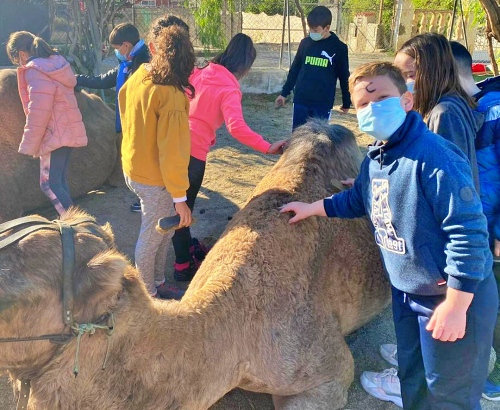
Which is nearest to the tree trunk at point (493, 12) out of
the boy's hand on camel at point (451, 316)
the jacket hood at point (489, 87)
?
the jacket hood at point (489, 87)

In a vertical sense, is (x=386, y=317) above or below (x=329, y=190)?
below

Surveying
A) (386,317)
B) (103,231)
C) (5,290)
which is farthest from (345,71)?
(5,290)

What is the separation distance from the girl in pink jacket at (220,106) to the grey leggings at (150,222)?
0.48 m

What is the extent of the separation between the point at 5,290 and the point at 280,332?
135 cm

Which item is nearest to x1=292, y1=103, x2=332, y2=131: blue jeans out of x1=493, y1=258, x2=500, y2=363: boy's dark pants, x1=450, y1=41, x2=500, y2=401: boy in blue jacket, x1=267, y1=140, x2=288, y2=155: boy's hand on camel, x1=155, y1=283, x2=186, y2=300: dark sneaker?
x1=267, y1=140, x2=288, y2=155: boy's hand on camel

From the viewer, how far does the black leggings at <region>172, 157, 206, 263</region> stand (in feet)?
12.7

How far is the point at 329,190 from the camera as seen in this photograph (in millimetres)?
3084

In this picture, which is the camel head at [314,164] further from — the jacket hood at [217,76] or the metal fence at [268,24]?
the metal fence at [268,24]

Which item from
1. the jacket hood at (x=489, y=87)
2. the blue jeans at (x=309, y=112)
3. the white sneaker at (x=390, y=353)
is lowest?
the white sneaker at (x=390, y=353)

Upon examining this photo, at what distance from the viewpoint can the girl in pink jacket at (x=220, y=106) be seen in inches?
140

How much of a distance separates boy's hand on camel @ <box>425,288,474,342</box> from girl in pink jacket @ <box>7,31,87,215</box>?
3.44 m

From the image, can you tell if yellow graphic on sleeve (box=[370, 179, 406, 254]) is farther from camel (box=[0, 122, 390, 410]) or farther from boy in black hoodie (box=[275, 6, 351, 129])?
boy in black hoodie (box=[275, 6, 351, 129])

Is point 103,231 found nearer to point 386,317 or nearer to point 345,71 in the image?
point 386,317

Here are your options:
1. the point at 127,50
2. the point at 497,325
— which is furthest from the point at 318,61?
the point at 497,325
